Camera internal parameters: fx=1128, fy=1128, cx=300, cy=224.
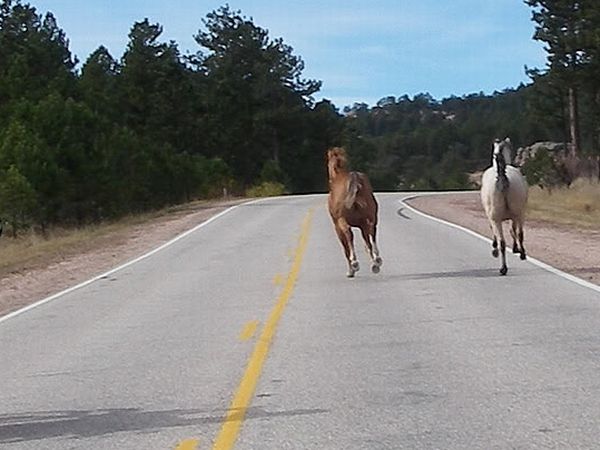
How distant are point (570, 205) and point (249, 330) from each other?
3119 cm

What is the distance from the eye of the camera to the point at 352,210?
17.7 meters

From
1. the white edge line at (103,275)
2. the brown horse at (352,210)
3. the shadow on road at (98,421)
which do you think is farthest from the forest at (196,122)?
the shadow on road at (98,421)

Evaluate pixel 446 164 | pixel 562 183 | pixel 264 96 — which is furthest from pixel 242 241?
pixel 446 164

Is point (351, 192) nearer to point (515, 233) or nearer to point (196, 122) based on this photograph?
point (515, 233)

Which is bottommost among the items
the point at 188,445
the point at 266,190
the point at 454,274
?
the point at 266,190

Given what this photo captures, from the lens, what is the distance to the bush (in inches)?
2793

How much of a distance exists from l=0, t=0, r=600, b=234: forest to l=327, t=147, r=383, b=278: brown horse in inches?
912

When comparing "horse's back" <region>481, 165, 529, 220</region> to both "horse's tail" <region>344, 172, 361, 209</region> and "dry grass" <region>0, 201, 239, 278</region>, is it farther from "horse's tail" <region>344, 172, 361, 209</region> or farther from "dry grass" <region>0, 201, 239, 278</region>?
"dry grass" <region>0, 201, 239, 278</region>

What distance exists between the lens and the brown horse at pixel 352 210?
1761 cm

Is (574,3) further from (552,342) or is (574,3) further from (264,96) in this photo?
(552,342)

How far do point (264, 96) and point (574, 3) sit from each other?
A: 37.8 metres

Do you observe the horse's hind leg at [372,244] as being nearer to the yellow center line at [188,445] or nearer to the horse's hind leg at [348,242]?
the horse's hind leg at [348,242]

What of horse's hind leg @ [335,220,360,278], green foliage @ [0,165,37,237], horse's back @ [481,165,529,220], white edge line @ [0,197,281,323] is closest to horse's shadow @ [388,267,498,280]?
horse's hind leg @ [335,220,360,278]

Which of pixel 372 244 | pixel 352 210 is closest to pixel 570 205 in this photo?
pixel 372 244
